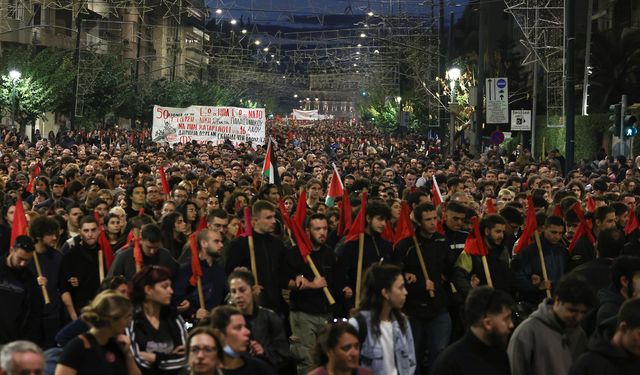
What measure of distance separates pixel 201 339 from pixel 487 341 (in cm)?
152

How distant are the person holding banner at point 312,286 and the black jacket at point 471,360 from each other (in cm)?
365

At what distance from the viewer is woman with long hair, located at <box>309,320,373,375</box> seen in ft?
22.9

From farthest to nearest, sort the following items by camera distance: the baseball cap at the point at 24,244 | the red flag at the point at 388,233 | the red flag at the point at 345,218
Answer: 1. the red flag at the point at 345,218
2. the red flag at the point at 388,233
3. the baseball cap at the point at 24,244

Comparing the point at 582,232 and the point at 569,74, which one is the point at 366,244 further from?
the point at 569,74

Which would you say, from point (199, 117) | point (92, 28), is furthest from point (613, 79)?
point (92, 28)

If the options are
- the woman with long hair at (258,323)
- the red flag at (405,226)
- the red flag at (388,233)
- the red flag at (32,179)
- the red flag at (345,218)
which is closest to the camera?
the woman with long hair at (258,323)

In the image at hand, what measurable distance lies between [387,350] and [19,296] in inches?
121

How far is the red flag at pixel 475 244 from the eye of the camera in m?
11.1

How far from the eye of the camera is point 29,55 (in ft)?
167

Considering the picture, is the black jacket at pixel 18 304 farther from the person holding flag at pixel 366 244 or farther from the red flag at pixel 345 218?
the red flag at pixel 345 218

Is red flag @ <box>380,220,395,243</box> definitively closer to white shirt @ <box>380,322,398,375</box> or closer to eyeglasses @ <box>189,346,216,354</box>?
white shirt @ <box>380,322,398,375</box>

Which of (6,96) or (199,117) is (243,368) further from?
(6,96)

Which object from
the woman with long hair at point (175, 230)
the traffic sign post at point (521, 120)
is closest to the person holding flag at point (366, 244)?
the woman with long hair at point (175, 230)

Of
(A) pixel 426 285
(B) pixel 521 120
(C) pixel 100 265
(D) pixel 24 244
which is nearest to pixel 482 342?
(A) pixel 426 285
